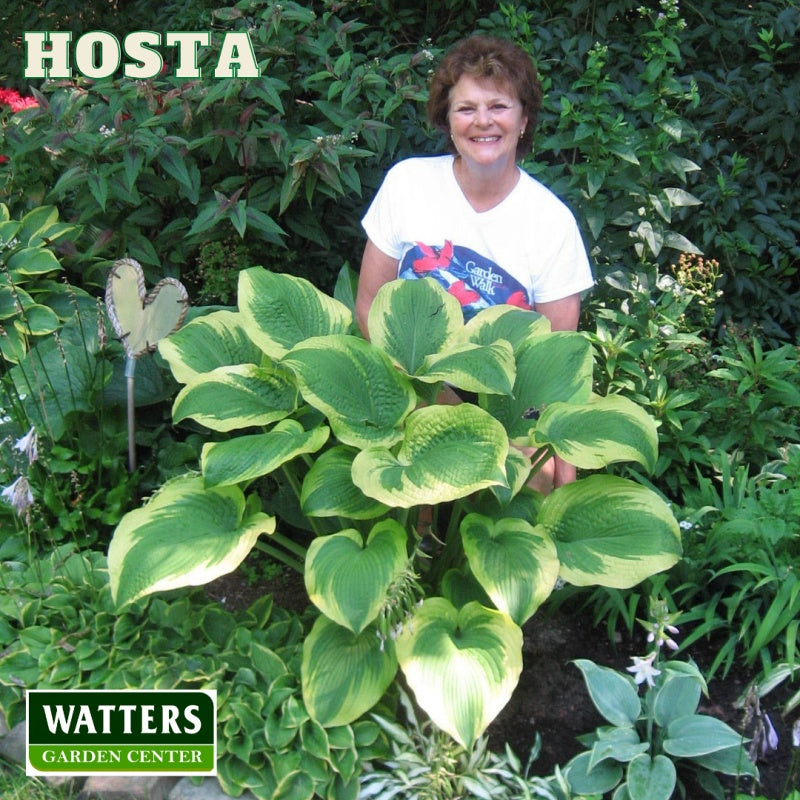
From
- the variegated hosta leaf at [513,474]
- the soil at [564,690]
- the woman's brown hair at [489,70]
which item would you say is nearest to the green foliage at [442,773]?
the soil at [564,690]

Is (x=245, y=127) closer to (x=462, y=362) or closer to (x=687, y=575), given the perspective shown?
(x=462, y=362)

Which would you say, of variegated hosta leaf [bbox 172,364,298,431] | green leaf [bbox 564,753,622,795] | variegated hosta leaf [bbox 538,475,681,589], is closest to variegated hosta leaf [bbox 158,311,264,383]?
variegated hosta leaf [bbox 172,364,298,431]

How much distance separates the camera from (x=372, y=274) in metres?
2.83

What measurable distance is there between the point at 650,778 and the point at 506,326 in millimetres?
1086

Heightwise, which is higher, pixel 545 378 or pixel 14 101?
pixel 14 101

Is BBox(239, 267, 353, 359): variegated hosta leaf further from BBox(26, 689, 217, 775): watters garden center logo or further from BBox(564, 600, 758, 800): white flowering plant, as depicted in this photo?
BBox(564, 600, 758, 800): white flowering plant

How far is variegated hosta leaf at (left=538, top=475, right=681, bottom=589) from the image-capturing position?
2047 mm

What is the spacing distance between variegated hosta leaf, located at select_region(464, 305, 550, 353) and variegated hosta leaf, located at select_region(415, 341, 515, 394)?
234 mm

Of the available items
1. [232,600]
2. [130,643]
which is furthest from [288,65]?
[130,643]

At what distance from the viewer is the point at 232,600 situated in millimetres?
2662

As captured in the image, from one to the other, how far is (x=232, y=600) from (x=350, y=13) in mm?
2533

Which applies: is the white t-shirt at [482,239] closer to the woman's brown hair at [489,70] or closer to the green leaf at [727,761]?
the woman's brown hair at [489,70]

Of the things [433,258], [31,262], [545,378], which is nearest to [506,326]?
[545,378]

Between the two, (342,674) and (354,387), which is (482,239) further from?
(342,674)
